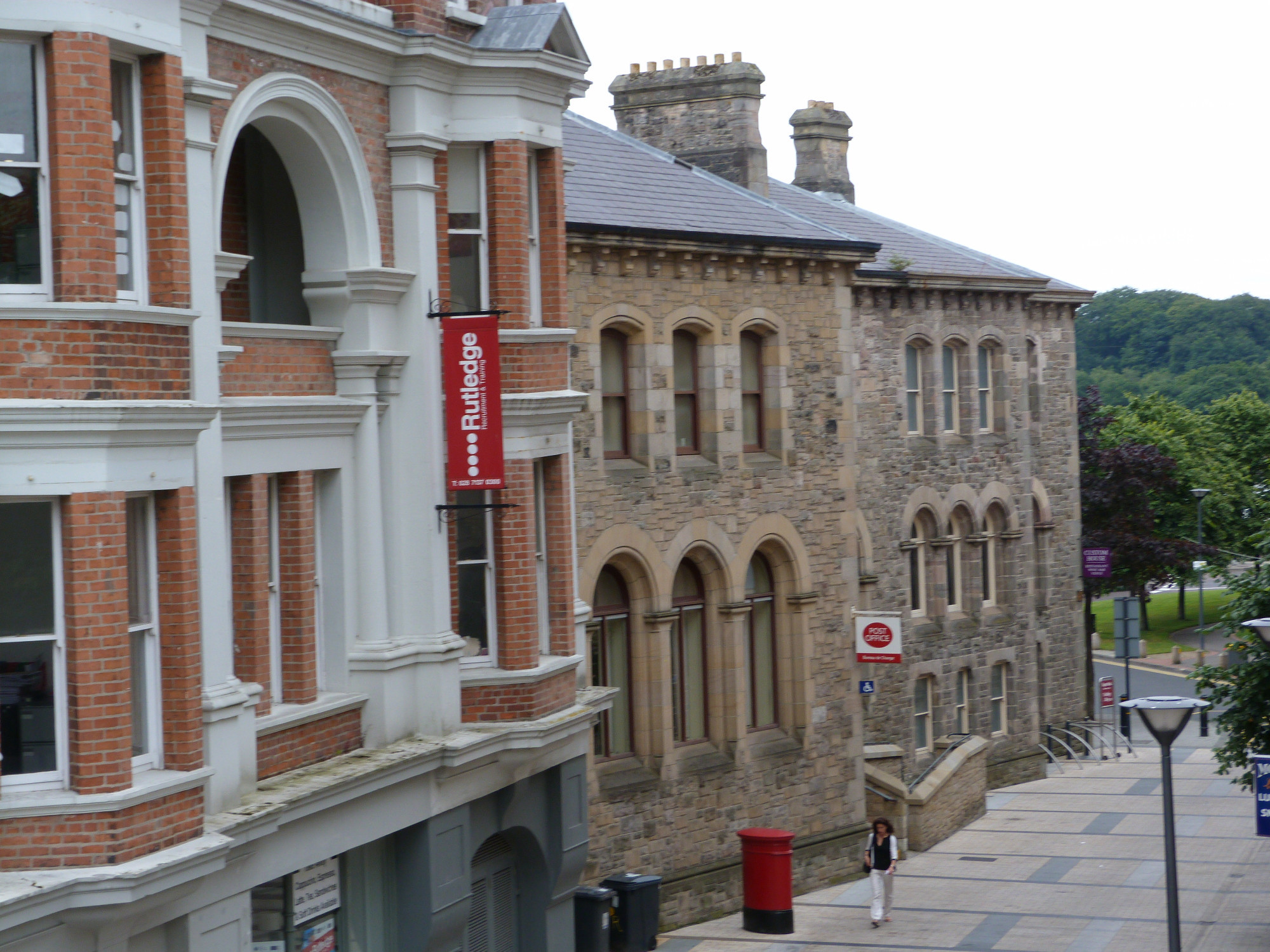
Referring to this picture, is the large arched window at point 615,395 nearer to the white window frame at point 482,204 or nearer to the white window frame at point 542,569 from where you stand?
the white window frame at point 542,569

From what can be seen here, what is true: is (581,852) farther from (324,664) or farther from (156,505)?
(156,505)

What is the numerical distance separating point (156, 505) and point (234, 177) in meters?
4.54

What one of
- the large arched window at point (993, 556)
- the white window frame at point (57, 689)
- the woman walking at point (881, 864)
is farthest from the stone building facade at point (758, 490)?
the white window frame at point (57, 689)

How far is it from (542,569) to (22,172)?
7795 mm

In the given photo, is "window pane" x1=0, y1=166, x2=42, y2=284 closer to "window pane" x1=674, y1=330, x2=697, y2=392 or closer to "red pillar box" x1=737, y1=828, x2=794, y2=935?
"window pane" x1=674, y1=330, x2=697, y2=392

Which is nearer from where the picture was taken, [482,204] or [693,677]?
[482,204]

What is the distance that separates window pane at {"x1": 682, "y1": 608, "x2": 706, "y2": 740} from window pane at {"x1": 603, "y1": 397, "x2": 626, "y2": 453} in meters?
2.76

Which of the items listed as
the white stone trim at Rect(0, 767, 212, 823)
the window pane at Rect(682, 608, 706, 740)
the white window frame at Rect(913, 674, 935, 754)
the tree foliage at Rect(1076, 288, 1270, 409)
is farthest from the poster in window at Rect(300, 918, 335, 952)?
the tree foliage at Rect(1076, 288, 1270, 409)

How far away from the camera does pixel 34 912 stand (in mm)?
10445

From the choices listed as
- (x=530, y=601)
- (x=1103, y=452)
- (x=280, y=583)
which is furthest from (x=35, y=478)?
(x=1103, y=452)

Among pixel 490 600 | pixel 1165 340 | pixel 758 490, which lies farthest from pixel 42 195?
pixel 1165 340

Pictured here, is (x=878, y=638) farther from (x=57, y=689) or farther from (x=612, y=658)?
(x=57, y=689)

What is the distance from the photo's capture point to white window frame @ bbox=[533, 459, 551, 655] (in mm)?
17391

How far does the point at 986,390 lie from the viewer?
34312 mm
